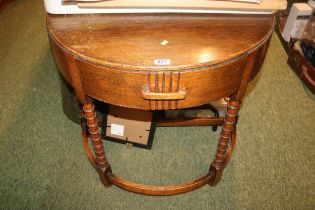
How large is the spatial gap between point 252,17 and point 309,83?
104cm

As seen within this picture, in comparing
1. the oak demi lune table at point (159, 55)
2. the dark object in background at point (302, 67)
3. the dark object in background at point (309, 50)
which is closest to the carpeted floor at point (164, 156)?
the dark object in background at point (302, 67)

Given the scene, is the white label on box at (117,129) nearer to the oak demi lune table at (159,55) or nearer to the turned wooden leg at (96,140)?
the turned wooden leg at (96,140)

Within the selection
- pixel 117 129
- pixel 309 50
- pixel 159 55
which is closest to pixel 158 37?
pixel 159 55

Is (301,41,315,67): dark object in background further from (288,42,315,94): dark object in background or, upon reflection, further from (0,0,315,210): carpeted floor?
(0,0,315,210): carpeted floor

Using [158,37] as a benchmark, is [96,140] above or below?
below

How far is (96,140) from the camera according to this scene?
3.47 ft

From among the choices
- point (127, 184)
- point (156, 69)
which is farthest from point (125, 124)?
point (156, 69)

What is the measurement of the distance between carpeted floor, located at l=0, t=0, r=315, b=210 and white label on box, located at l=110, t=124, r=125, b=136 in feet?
0.26

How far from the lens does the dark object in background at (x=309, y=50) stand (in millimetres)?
1709

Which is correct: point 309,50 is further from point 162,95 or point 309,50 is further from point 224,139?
point 162,95

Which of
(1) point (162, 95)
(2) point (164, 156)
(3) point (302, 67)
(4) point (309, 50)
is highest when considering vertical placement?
(1) point (162, 95)

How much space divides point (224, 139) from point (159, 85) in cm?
40

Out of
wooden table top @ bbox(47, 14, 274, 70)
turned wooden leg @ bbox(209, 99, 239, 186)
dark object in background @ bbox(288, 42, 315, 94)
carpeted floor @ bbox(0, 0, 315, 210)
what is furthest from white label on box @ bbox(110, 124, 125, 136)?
dark object in background @ bbox(288, 42, 315, 94)

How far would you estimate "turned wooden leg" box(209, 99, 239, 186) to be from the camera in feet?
3.14
